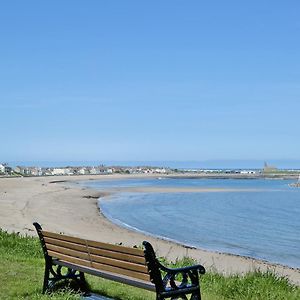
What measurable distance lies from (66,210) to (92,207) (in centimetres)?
406

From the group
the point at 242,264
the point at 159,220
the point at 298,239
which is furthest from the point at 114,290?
the point at 159,220

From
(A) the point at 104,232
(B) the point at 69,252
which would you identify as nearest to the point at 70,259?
(B) the point at 69,252

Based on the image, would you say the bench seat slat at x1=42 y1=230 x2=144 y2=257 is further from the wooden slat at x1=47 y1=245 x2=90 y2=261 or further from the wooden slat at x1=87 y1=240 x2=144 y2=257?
the wooden slat at x1=47 y1=245 x2=90 y2=261

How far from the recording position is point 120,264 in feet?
23.1

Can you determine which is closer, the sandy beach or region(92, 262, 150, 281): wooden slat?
region(92, 262, 150, 281): wooden slat

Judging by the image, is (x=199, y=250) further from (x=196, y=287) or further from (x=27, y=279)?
(x=196, y=287)

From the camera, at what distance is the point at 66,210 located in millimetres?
37625

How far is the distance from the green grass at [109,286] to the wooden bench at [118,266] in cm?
40

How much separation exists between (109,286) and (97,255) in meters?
1.68

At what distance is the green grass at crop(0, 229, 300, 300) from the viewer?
816 centimetres

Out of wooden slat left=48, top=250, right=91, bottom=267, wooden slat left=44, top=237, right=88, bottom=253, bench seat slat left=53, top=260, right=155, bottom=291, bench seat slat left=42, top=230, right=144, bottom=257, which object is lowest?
bench seat slat left=53, top=260, right=155, bottom=291

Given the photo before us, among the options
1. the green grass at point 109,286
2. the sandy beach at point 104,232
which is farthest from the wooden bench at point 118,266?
the sandy beach at point 104,232

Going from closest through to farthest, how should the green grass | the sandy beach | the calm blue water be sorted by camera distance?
the green grass, the sandy beach, the calm blue water

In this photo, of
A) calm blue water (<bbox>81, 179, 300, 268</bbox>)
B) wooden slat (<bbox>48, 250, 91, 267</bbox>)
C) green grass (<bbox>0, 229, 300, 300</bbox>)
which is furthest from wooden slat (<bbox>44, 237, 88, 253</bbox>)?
calm blue water (<bbox>81, 179, 300, 268</bbox>)
